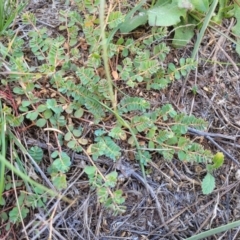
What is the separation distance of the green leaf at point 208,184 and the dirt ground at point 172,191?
0.03 meters

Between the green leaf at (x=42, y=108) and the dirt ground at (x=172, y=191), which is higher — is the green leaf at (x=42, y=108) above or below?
above

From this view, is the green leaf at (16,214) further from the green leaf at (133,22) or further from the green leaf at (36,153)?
the green leaf at (133,22)

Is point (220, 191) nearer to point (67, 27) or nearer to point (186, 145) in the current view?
point (186, 145)

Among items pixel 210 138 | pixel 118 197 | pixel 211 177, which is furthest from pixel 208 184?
pixel 118 197

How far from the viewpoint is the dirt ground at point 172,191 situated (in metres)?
1.17

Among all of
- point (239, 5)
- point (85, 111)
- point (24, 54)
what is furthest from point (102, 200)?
point (239, 5)

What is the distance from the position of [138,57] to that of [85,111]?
0.20 meters

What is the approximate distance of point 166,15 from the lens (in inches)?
50.9

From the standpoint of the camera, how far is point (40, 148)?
46.6 inches

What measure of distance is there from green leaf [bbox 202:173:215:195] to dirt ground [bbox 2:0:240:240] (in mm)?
28

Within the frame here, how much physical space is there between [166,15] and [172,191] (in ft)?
1.64

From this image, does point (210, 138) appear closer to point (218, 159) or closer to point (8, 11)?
point (218, 159)

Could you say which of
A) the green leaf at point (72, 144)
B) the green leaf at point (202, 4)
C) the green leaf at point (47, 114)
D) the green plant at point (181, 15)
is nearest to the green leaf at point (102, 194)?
the green leaf at point (72, 144)

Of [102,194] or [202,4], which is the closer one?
[102,194]
